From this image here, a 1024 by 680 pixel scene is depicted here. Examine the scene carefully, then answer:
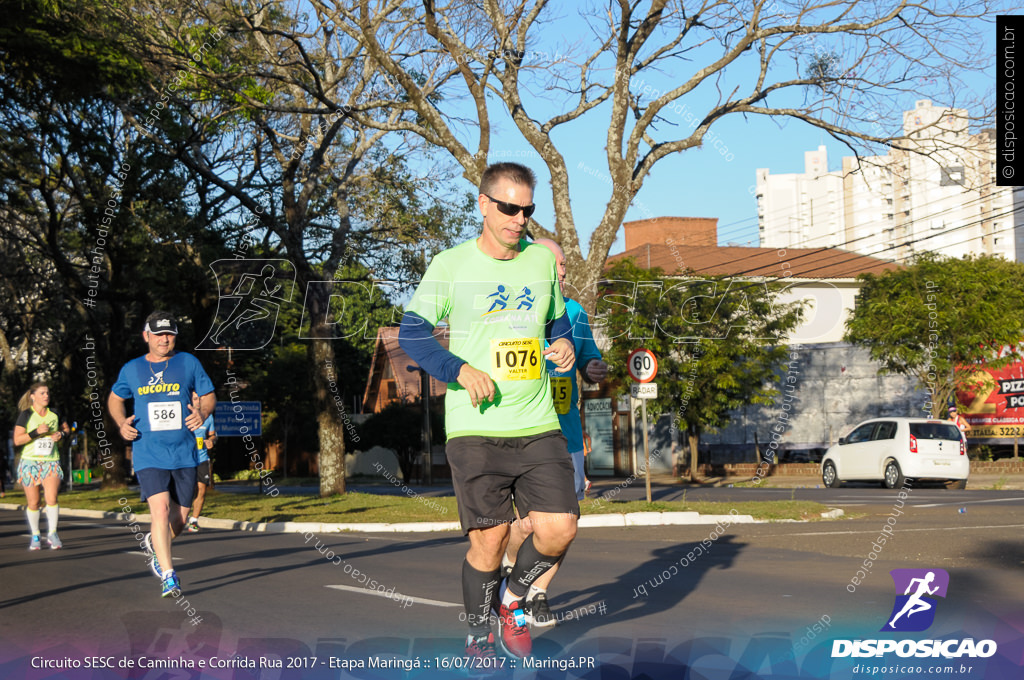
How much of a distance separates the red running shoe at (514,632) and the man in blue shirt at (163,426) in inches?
141

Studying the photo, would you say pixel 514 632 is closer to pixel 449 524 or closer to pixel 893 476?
pixel 449 524

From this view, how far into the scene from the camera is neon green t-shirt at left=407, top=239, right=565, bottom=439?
4.92m

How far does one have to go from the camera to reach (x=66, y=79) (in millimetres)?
19969

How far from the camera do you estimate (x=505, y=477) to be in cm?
488

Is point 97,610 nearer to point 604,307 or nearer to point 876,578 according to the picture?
point 876,578

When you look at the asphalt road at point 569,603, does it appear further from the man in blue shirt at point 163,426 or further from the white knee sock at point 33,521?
the man in blue shirt at point 163,426

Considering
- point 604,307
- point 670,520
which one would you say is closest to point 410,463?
point 604,307

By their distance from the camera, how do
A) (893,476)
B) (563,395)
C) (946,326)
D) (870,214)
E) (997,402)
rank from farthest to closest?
(870,214) < (997,402) < (946,326) < (893,476) < (563,395)

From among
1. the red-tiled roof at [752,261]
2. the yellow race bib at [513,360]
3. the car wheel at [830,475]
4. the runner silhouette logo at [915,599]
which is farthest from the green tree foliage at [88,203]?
the red-tiled roof at [752,261]

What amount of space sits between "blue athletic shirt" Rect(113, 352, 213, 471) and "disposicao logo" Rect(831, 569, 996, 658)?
16.2 ft

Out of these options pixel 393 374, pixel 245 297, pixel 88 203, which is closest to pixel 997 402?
pixel 245 297

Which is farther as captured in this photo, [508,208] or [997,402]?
[997,402]

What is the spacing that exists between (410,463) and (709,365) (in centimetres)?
1611

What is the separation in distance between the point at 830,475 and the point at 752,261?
31144 millimetres
